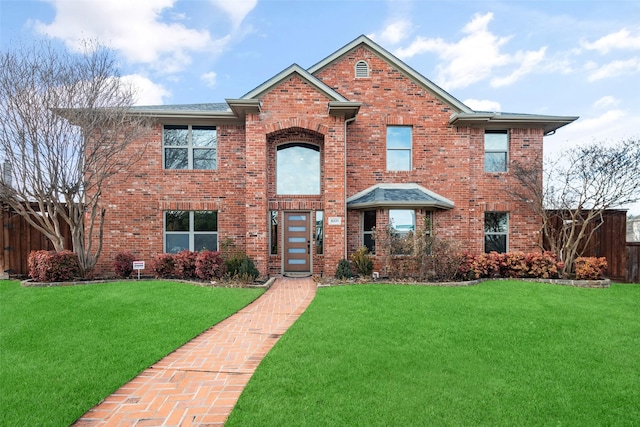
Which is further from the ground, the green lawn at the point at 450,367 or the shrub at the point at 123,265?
the shrub at the point at 123,265

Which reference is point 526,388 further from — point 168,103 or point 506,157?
point 168,103

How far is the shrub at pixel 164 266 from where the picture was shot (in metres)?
10.1

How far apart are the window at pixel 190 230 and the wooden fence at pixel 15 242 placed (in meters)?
3.77

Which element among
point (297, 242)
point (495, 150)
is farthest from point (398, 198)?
point (495, 150)

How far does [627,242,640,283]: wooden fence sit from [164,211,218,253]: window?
1412 cm

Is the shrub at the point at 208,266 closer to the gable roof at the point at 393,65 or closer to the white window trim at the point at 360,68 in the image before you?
the gable roof at the point at 393,65

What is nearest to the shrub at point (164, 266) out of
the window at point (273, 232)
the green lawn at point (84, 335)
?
the green lawn at point (84, 335)

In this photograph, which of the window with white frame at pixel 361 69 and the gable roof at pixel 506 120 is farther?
the window with white frame at pixel 361 69

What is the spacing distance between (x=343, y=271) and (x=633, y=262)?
9703 millimetres

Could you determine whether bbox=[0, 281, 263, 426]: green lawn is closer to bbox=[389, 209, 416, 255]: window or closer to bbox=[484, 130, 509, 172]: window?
bbox=[389, 209, 416, 255]: window

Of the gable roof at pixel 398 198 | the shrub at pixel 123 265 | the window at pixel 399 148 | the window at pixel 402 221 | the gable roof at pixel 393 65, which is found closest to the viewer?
the shrub at pixel 123 265

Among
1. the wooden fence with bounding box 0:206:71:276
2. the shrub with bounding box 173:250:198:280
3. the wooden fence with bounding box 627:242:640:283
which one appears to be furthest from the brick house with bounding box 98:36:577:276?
the wooden fence with bounding box 627:242:640:283

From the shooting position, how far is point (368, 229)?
466 inches

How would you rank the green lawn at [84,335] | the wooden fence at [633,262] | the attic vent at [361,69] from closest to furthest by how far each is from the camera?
1. the green lawn at [84,335]
2. the wooden fence at [633,262]
3. the attic vent at [361,69]
